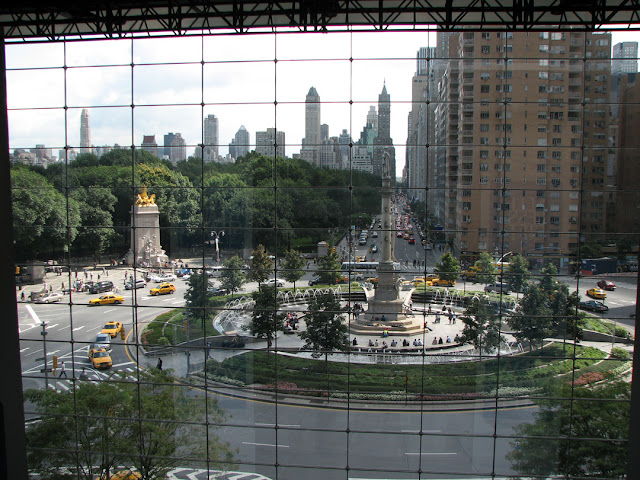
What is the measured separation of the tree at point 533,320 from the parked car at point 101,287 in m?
6.79

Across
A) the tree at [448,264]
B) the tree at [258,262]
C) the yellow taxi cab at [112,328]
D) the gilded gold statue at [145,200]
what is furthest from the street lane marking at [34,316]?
the tree at [448,264]

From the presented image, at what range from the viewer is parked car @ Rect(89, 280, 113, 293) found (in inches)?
358

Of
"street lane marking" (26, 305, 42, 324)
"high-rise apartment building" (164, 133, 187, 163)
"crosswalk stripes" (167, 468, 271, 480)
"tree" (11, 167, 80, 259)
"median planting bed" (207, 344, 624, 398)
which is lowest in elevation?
"crosswalk stripes" (167, 468, 271, 480)

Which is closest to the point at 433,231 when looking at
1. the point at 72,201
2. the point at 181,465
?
the point at 181,465

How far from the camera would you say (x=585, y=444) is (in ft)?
20.4

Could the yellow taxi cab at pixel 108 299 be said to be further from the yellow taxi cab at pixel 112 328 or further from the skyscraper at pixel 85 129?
the skyscraper at pixel 85 129

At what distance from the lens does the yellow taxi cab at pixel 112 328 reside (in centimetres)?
944

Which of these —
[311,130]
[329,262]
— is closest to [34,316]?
[329,262]

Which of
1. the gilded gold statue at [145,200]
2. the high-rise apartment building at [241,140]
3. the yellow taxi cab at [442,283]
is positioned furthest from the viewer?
the yellow taxi cab at [442,283]

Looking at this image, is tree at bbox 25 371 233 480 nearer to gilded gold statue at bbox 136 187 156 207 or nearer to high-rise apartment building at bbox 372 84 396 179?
gilded gold statue at bbox 136 187 156 207

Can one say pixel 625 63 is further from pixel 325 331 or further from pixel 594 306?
pixel 325 331

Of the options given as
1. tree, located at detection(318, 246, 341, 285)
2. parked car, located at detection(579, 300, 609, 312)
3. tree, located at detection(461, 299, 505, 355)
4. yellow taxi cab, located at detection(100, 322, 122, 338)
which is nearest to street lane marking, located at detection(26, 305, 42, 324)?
yellow taxi cab, located at detection(100, 322, 122, 338)

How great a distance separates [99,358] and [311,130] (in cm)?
497

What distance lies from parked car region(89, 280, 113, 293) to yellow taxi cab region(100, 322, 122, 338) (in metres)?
0.64
